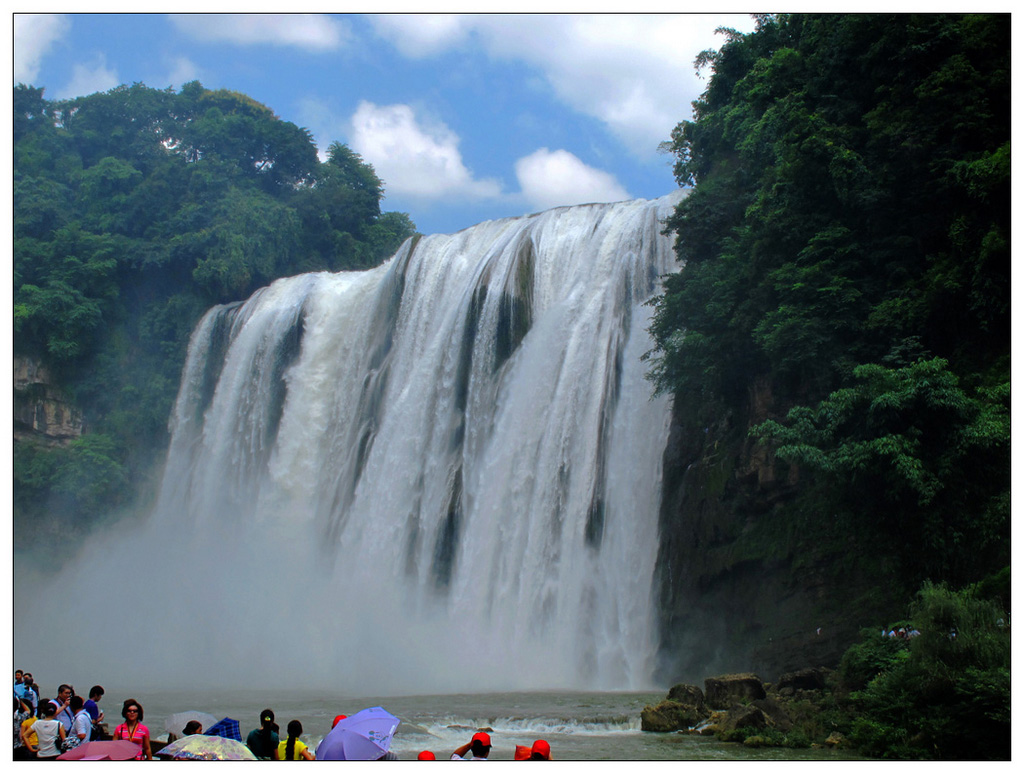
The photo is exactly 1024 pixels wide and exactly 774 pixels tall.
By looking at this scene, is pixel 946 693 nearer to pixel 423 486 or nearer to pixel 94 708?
pixel 94 708

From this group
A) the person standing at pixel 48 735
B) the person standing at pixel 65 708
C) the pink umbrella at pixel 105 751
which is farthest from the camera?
the person standing at pixel 65 708

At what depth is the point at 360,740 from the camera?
6926mm

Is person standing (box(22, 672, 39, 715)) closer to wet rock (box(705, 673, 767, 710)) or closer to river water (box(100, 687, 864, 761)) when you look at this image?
river water (box(100, 687, 864, 761))

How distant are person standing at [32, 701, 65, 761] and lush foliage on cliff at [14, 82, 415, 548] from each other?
2897cm

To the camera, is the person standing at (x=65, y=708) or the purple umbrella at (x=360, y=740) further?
the person standing at (x=65, y=708)

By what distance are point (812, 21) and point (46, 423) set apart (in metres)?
30.4

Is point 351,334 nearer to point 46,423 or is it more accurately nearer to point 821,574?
point 46,423

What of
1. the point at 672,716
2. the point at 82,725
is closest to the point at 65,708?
the point at 82,725

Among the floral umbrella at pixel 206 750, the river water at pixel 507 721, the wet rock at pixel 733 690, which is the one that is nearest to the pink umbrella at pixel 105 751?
the floral umbrella at pixel 206 750

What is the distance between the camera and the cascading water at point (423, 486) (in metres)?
18.5

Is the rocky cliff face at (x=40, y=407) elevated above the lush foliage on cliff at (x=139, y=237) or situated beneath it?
situated beneath

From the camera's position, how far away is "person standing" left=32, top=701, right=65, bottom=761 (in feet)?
24.3

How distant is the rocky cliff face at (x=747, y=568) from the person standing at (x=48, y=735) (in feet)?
35.2

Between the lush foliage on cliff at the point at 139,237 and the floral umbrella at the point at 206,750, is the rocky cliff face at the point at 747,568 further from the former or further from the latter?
the lush foliage on cliff at the point at 139,237
